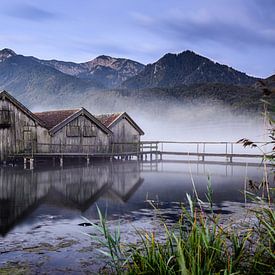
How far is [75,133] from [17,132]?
6214mm

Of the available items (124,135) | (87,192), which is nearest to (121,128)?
(124,135)

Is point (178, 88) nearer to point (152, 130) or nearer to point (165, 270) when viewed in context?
point (152, 130)

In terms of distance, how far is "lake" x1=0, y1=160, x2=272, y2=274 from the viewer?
343 inches

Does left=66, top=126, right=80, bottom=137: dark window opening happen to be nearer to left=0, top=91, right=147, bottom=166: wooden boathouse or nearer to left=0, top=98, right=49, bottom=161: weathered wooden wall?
left=0, top=91, right=147, bottom=166: wooden boathouse

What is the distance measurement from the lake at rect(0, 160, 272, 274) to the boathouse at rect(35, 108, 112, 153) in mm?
10858

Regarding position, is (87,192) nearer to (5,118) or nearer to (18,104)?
(5,118)

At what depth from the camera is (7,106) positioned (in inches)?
1321

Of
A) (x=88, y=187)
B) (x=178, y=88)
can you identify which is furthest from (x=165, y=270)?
(x=178, y=88)

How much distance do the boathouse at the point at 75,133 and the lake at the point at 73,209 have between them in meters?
10.9

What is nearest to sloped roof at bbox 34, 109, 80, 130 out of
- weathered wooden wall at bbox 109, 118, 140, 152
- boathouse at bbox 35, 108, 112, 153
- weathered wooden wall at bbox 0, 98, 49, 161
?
boathouse at bbox 35, 108, 112, 153

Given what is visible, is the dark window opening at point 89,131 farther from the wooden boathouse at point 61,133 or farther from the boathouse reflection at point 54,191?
the boathouse reflection at point 54,191

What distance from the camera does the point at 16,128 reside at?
3422 centimetres

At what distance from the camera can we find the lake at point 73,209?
28.6ft

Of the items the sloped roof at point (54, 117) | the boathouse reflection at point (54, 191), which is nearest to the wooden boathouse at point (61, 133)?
the sloped roof at point (54, 117)
